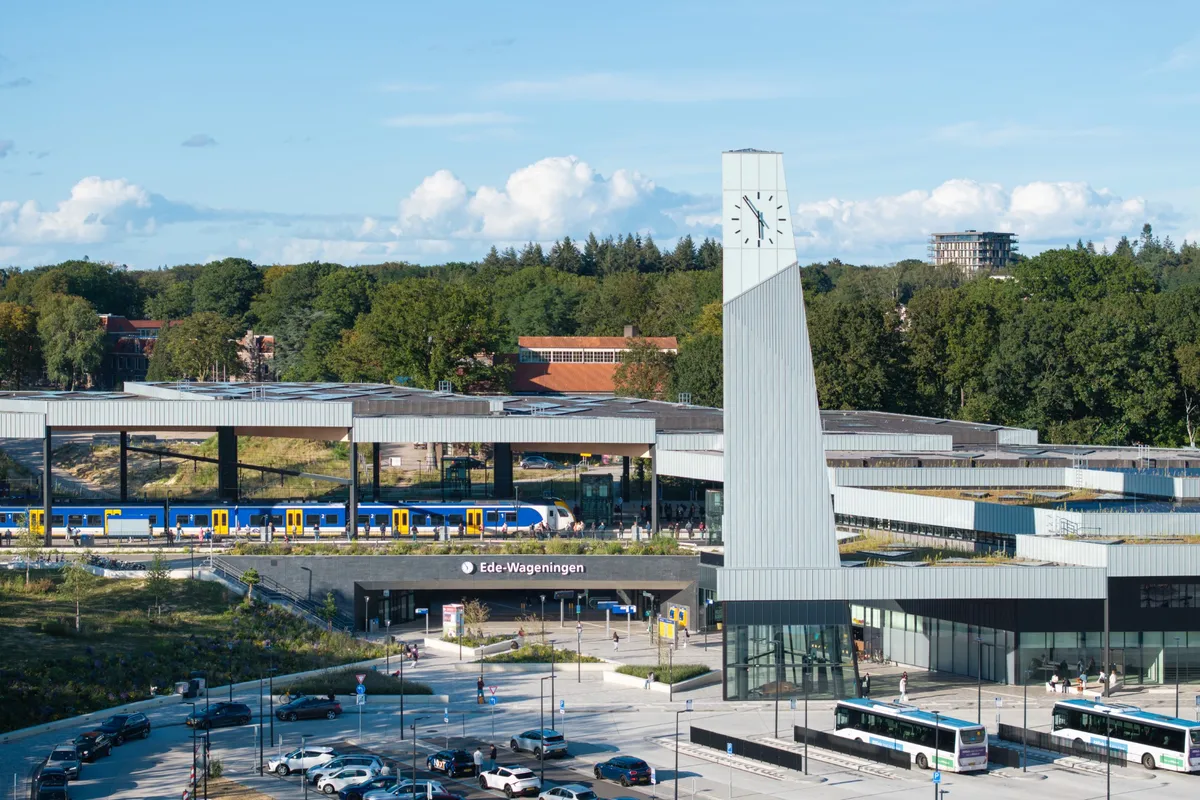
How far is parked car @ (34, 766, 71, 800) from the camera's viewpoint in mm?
47750

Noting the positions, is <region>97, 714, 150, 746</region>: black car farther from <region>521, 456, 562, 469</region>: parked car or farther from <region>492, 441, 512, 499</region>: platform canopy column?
<region>521, 456, 562, 469</region>: parked car

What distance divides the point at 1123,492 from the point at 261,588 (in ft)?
141

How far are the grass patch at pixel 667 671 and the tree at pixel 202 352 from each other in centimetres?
11033

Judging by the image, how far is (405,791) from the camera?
48.5 m

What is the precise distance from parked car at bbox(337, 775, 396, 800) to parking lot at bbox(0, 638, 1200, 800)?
1.48m

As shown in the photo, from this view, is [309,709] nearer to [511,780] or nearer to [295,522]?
[511,780]

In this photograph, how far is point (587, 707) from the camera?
62.7 meters

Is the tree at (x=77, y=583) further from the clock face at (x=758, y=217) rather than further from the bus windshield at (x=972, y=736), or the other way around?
the bus windshield at (x=972, y=736)

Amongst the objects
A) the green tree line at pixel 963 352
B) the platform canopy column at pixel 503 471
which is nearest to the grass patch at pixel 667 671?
the platform canopy column at pixel 503 471

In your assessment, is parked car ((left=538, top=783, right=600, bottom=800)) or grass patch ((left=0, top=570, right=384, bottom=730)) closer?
parked car ((left=538, top=783, right=600, bottom=800))

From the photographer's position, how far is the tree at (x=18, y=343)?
183m

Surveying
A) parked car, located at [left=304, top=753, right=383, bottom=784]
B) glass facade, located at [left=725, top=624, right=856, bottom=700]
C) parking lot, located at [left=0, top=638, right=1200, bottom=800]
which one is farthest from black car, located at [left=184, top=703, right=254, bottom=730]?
glass facade, located at [left=725, top=624, right=856, bottom=700]

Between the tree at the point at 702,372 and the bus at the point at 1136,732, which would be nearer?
the bus at the point at 1136,732

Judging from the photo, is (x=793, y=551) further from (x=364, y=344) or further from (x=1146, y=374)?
(x=364, y=344)
